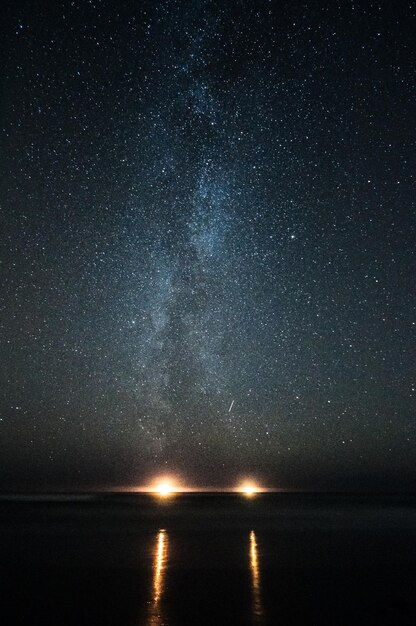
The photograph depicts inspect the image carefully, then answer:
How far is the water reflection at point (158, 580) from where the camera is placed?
896 centimetres

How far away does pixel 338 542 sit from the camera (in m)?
20.2

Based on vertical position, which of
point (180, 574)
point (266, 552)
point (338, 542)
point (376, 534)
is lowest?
point (180, 574)

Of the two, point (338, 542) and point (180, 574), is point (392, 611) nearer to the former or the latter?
point (180, 574)

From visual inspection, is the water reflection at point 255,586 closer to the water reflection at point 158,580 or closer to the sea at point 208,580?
the sea at point 208,580

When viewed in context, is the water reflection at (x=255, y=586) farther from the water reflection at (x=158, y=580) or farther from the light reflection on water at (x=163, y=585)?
the water reflection at (x=158, y=580)

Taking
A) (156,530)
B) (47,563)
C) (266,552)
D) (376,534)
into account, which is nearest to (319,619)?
(266,552)

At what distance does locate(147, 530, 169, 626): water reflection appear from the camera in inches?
353

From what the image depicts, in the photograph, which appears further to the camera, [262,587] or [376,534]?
[376,534]

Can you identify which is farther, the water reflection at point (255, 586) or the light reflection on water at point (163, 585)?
the water reflection at point (255, 586)

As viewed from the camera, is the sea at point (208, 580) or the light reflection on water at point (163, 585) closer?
the light reflection on water at point (163, 585)

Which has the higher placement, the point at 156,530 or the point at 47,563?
the point at 156,530

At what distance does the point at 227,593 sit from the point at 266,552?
648cm

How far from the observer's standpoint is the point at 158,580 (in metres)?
12.2

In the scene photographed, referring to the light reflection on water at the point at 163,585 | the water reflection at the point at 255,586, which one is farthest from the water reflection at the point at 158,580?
the water reflection at the point at 255,586
